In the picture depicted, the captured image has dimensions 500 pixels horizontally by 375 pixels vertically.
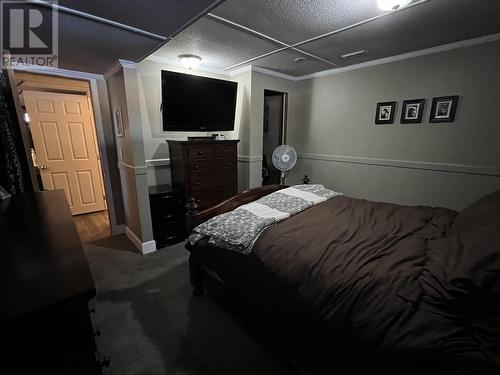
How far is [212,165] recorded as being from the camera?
9.73ft

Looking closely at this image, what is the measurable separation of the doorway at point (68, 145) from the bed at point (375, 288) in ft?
9.59

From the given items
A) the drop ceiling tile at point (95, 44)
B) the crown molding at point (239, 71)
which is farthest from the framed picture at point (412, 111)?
the drop ceiling tile at point (95, 44)

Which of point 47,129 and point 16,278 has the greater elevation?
point 47,129

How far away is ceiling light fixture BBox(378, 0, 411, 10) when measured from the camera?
1.55 m

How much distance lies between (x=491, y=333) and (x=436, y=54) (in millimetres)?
2992

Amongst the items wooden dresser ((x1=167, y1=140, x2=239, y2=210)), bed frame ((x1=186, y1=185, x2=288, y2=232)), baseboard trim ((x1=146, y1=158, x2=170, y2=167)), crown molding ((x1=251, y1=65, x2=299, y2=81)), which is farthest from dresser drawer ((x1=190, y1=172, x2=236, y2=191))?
crown molding ((x1=251, y1=65, x2=299, y2=81))

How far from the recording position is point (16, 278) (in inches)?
29.3

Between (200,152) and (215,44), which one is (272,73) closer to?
(215,44)

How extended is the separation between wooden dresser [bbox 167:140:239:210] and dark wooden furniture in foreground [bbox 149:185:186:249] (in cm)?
17

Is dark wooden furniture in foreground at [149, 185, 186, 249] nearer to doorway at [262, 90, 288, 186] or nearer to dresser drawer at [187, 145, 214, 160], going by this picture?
dresser drawer at [187, 145, 214, 160]

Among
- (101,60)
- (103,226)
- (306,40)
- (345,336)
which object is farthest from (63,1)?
(103,226)

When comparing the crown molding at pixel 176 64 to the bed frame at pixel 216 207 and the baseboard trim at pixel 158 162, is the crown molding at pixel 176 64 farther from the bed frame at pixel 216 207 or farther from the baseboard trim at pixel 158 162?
the bed frame at pixel 216 207

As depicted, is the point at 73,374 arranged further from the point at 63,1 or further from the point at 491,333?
the point at 63,1

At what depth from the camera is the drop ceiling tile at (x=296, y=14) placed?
164 cm
